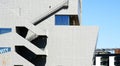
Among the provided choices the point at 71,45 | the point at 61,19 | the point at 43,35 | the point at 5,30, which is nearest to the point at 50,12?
the point at 61,19

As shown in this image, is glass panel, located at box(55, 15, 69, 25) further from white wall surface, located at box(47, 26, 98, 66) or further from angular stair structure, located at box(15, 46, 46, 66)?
angular stair structure, located at box(15, 46, 46, 66)

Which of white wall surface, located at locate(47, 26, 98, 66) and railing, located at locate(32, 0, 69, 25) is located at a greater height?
railing, located at locate(32, 0, 69, 25)

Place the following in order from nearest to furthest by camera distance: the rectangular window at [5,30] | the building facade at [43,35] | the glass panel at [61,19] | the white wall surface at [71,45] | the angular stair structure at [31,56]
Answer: the building facade at [43,35] → the rectangular window at [5,30] → the white wall surface at [71,45] → the angular stair structure at [31,56] → the glass panel at [61,19]

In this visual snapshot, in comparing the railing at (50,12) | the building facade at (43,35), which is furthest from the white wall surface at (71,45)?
the railing at (50,12)

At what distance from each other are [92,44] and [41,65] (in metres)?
9.94

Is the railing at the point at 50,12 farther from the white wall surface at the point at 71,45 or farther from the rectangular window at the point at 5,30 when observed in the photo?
the rectangular window at the point at 5,30

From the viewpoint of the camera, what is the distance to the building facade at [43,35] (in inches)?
2411

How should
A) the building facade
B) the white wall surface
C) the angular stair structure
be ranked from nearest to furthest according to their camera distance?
the building facade → the white wall surface → the angular stair structure

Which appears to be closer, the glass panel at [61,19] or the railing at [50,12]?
the railing at [50,12]

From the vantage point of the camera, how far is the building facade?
61250 millimetres

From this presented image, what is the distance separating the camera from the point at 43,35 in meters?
62.7

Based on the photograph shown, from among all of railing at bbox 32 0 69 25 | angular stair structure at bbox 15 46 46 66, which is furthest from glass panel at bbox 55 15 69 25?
angular stair structure at bbox 15 46 46 66

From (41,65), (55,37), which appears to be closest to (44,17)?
(55,37)

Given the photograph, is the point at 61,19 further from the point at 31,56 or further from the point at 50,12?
the point at 31,56
